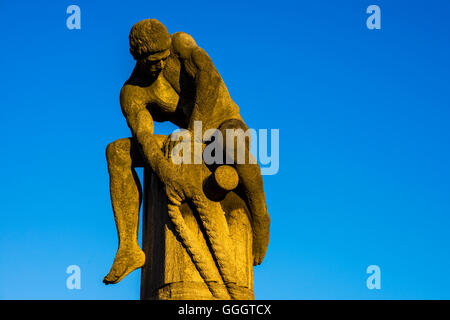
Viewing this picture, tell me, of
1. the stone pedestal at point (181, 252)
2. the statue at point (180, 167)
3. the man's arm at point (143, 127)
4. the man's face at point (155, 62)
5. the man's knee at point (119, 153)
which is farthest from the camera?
the man's knee at point (119, 153)

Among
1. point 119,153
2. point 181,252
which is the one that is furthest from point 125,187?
point 181,252

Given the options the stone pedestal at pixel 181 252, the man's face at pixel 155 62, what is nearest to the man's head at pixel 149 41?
the man's face at pixel 155 62

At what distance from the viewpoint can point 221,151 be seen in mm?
8227

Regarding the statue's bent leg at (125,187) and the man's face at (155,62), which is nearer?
the man's face at (155,62)

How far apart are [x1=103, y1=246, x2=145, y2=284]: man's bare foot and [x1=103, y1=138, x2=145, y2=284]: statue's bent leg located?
0.08 m

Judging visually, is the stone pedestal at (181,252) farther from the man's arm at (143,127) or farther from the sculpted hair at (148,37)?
the sculpted hair at (148,37)

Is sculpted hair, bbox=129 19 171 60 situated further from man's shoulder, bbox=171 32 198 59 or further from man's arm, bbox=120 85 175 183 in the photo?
man's arm, bbox=120 85 175 183

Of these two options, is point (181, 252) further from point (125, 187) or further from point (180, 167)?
point (125, 187)

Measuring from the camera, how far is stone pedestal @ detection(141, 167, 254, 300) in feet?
25.6

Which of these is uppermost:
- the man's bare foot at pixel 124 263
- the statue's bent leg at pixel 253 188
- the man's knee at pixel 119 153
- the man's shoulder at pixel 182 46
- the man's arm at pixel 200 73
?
the man's shoulder at pixel 182 46

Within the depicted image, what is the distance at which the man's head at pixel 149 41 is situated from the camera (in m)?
8.27

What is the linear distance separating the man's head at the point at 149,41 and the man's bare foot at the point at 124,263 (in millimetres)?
2048

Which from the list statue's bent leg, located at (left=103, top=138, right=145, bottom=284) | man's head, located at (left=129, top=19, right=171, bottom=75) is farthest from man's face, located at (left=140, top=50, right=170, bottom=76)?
statue's bent leg, located at (left=103, top=138, right=145, bottom=284)
